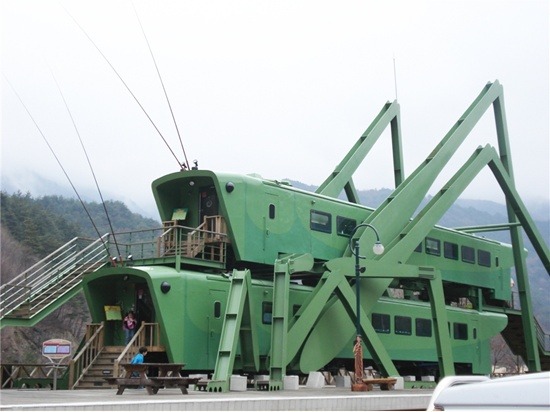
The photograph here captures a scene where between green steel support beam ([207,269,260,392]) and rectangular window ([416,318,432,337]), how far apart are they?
927 centimetres

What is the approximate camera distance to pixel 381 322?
29.5m

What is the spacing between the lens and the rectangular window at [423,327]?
3155cm

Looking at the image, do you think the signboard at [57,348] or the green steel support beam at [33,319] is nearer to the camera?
the signboard at [57,348]

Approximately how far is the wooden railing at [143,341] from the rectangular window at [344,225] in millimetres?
8033

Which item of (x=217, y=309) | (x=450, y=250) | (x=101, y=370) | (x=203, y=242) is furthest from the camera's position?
(x=450, y=250)

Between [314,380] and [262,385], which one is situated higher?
[314,380]

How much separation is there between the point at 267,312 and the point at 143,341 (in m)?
3.99

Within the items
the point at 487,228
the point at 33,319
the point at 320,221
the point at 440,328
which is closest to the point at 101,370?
the point at 33,319

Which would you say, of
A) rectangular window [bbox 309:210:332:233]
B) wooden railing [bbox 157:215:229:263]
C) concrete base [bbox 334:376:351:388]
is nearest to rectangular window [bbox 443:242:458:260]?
rectangular window [bbox 309:210:332:233]

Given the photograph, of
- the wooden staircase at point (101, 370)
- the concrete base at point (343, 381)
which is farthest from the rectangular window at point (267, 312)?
the wooden staircase at point (101, 370)

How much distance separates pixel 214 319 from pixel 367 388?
5.02 meters

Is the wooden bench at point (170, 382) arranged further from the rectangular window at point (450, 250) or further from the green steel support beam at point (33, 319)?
the rectangular window at point (450, 250)

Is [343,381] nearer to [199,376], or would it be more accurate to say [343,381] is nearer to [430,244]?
[199,376]

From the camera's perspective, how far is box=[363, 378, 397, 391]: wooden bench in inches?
925
